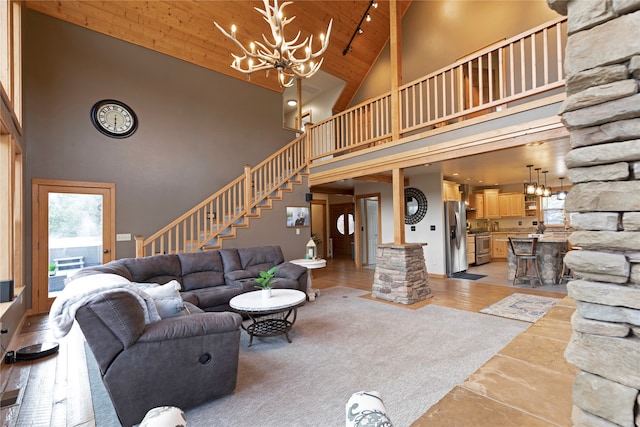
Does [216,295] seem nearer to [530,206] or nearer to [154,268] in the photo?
[154,268]

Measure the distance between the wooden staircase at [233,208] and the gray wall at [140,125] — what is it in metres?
0.36

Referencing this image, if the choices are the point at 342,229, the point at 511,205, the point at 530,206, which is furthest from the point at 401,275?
the point at 530,206

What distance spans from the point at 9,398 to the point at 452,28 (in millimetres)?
9024

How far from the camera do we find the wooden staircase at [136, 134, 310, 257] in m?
5.36

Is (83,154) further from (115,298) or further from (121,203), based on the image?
(115,298)

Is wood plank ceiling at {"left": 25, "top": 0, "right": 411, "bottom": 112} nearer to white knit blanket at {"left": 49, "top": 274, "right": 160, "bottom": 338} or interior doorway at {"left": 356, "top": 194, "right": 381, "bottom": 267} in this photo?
interior doorway at {"left": 356, "top": 194, "right": 381, "bottom": 267}

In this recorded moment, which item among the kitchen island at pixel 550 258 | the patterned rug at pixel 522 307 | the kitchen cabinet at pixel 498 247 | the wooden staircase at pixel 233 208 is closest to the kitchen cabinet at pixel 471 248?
the kitchen cabinet at pixel 498 247

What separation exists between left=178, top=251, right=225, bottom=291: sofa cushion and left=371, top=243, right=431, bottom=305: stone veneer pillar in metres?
2.59

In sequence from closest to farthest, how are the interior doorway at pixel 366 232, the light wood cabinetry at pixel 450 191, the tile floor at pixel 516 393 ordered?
1. the tile floor at pixel 516 393
2. the light wood cabinetry at pixel 450 191
3. the interior doorway at pixel 366 232

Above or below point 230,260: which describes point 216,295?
below

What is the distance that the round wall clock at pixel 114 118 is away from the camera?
5.38m

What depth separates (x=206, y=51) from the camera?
6.41 metres

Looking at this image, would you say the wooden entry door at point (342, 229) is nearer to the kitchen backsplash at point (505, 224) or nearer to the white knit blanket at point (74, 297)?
the kitchen backsplash at point (505, 224)

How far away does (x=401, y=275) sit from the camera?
482 centimetres
